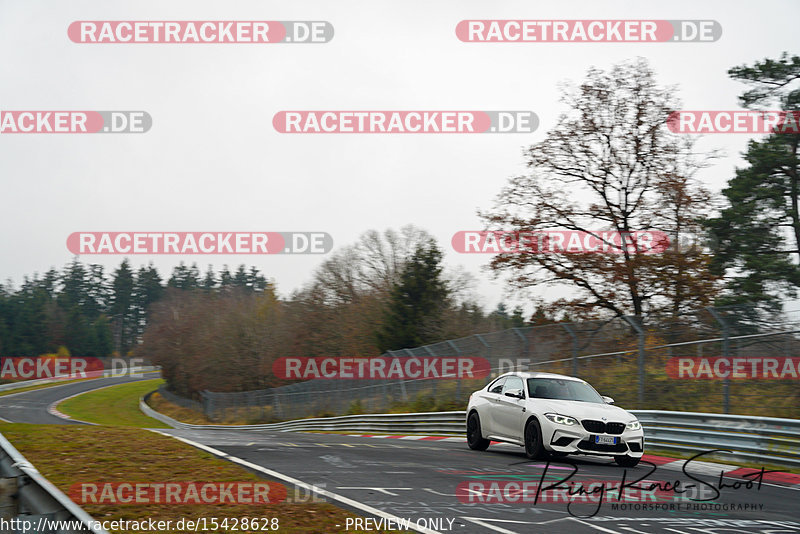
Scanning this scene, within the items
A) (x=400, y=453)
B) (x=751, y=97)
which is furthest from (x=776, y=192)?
(x=400, y=453)

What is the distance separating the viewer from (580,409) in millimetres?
12492

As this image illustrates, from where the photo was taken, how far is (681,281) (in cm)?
2761

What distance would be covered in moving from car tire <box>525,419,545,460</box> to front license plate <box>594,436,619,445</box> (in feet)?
2.73

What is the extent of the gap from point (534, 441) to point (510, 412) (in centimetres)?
106

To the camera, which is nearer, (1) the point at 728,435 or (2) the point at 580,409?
(2) the point at 580,409

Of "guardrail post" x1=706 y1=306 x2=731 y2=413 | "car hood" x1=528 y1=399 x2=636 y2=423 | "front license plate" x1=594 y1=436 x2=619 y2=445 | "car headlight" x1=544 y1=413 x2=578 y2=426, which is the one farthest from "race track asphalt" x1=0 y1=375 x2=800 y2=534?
"guardrail post" x1=706 y1=306 x2=731 y2=413

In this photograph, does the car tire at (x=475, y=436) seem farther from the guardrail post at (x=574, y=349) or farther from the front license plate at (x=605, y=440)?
the guardrail post at (x=574, y=349)

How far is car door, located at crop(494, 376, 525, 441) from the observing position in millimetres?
13219

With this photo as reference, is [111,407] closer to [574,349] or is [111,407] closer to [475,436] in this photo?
[574,349]

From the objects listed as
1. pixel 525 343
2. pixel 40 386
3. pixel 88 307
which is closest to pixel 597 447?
pixel 525 343

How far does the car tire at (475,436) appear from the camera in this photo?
1477 centimetres

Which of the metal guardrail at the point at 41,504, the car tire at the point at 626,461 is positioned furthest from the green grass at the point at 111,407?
the metal guardrail at the point at 41,504

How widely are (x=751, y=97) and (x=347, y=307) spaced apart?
37384 mm

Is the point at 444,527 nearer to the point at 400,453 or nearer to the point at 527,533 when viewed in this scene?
the point at 527,533
